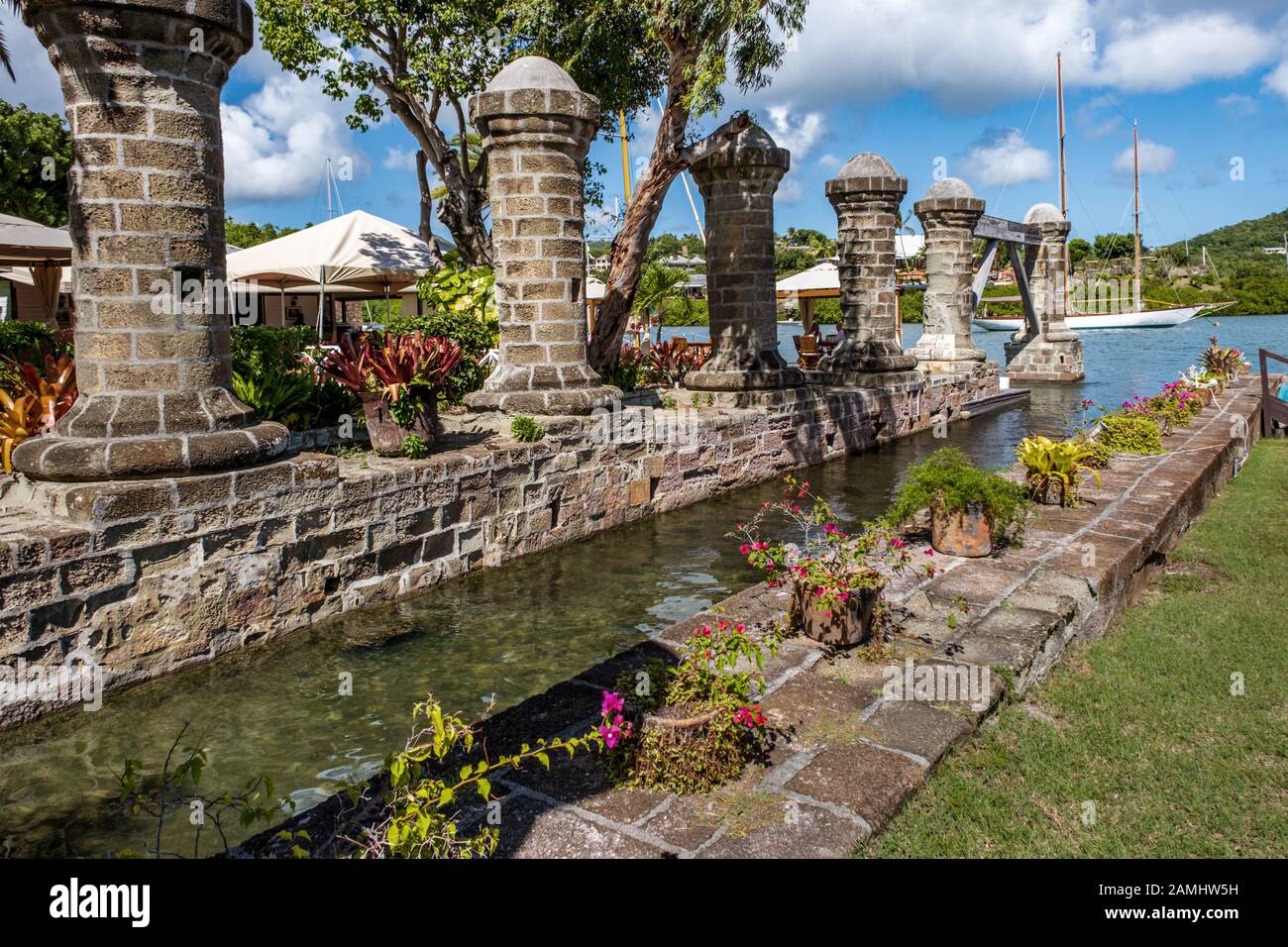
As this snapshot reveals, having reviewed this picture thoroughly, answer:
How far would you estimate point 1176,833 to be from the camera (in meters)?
3.27

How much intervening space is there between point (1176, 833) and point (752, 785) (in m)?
1.48

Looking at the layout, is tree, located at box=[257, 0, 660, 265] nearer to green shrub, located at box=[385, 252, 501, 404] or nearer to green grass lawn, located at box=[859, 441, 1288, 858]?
green shrub, located at box=[385, 252, 501, 404]

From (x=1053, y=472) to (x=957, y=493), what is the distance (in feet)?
6.42

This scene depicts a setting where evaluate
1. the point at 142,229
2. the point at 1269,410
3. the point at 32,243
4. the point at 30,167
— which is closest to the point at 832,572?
the point at 142,229

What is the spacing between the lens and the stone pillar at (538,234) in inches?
337

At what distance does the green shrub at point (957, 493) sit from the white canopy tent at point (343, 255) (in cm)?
1030

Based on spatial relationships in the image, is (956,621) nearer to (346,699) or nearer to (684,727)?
(684,727)

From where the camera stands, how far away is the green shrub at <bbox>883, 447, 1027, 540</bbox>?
246 inches

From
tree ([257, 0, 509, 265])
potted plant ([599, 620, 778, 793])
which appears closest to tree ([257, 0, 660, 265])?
tree ([257, 0, 509, 265])

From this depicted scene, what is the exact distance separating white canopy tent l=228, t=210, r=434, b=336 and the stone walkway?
10.8 m
